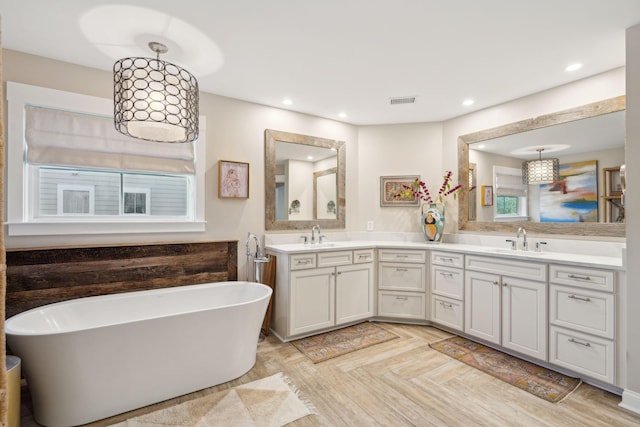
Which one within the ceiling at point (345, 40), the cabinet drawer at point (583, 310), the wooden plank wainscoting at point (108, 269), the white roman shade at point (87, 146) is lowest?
the cabinet drawer at point (583, 310)

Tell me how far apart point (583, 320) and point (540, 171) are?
4.69ft

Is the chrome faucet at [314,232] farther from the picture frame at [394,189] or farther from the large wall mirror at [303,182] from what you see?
→ the picture frame at [394,189]

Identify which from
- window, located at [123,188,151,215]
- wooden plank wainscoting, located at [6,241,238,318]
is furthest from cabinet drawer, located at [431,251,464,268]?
window, located at [123,188,151,215]

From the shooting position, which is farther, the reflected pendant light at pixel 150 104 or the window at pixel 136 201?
the window at pixel 136 201

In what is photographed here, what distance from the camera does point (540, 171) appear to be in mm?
3107

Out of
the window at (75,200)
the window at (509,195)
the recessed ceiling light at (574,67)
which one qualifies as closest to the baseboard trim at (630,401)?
the window at (509,195)

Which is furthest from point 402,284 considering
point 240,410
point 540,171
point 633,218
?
point 240,410

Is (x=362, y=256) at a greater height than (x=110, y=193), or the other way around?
(x=110, y=193)

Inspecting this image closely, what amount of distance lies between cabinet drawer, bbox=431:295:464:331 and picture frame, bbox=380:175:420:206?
1.21m

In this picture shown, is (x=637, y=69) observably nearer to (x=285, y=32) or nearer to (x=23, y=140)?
(x=285, y=32)

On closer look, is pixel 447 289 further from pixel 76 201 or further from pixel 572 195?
pixel 76 201

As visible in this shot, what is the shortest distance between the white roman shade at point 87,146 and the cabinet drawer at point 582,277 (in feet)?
10.8

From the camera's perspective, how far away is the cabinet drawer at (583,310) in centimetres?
222

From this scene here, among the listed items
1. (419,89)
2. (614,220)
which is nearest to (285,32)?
(419,89)
